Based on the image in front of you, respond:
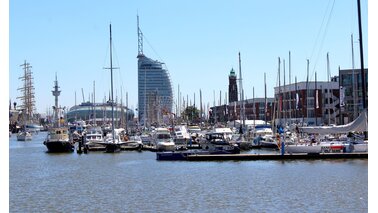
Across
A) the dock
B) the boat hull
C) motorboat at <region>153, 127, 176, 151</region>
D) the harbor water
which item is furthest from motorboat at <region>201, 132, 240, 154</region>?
the boat hull

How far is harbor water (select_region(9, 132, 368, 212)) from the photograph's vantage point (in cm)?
3189

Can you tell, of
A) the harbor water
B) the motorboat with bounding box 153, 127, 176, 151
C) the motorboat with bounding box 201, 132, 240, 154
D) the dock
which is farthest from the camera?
the motorboat with bounding box 153, 127, 176, 151

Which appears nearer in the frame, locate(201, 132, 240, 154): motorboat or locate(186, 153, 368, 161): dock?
locate(186, 153, 368, 161): dock

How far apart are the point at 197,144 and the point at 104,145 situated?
1490 centimetres

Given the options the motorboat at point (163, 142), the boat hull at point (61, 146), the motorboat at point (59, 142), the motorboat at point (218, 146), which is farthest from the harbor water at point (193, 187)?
the motorboat at point (59, 142)

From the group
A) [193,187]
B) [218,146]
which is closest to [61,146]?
[218,146]

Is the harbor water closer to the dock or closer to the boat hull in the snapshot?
the dock

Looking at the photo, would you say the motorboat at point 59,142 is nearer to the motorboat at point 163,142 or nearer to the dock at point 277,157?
the motorboat at point 163,142

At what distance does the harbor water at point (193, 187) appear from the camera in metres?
31.9

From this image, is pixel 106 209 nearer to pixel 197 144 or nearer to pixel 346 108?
pixel 197 144

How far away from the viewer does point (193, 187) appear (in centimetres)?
4056

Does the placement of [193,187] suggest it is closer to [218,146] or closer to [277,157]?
[277,157]

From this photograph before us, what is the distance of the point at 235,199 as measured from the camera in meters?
34.1
